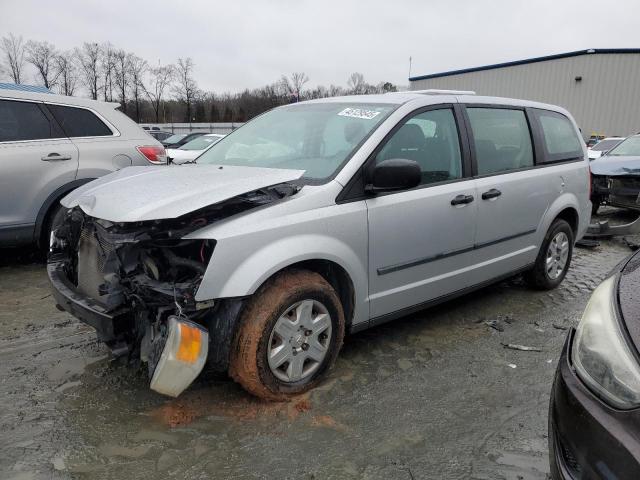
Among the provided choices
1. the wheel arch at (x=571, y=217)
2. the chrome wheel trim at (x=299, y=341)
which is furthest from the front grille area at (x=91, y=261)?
the wheel arch at (x=571, y=217)

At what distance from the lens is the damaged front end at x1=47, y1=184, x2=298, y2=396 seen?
7.55 feet

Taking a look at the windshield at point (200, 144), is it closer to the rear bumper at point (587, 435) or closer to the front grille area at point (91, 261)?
the front grille area at point (91, 261)

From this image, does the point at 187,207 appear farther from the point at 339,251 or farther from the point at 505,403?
the point at 505,403

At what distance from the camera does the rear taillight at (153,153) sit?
5396 millimetres

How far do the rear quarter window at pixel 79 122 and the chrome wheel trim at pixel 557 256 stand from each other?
4.54 meters

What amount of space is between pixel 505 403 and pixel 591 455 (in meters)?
1.39

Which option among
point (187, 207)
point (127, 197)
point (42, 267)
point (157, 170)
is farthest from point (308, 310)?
Answer: point (42, 267)

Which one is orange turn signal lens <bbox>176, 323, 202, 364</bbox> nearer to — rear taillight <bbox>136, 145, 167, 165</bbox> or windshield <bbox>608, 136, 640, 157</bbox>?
rear taillight <bbox>136, 145, 167, 165</bbox>

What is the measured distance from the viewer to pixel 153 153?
5.44 m

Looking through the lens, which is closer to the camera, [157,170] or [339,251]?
[339,251]

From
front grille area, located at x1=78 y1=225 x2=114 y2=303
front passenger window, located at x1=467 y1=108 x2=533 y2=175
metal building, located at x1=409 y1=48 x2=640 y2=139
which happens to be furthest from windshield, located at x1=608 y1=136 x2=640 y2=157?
metal building, located at x1=409 y1=48 x2=640 y2=139

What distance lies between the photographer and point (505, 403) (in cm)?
286

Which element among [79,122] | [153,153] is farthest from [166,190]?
[79,122]

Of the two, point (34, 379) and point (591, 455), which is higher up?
point (591, 455)
